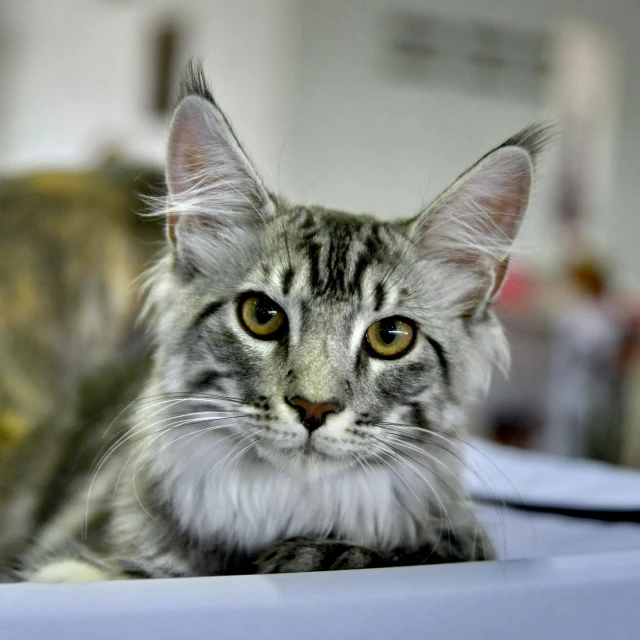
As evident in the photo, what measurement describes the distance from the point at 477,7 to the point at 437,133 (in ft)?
4.25

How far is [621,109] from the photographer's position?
5277mm

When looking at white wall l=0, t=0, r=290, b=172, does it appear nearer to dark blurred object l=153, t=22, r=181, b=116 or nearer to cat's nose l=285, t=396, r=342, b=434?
dark blurred object l=153, t=22, r=181, b=116

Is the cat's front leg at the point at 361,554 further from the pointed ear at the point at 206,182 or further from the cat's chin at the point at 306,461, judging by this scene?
the pointed ear at the point at 206,182

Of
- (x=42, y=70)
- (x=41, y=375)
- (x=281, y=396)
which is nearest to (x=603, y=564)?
(x=281, y=396)

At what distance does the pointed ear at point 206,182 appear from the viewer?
2.51ft

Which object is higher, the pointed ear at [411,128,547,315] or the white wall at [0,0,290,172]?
the white wall at [0,0,290,172]

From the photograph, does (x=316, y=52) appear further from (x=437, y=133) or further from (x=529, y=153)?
(x=529, y=153)

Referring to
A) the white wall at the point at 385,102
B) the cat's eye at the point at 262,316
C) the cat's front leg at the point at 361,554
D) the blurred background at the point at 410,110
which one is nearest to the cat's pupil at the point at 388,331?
the cat's eye at the point at 262,316

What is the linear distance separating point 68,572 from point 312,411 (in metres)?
0.33

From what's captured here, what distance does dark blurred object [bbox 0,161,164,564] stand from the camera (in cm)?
114

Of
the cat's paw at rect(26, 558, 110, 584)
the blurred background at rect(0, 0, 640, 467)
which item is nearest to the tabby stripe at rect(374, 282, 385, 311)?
the cat's paw at rect(26, 558, 110, 584)

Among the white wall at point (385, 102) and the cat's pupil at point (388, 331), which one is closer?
the cat's pupil at point (388, 331)

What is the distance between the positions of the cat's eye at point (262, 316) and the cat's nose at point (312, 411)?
0.09m

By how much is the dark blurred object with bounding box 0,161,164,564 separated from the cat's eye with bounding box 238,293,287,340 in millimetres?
340
